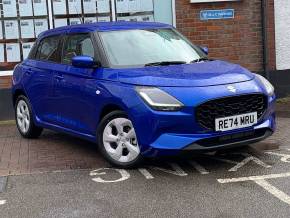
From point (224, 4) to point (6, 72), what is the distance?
4206mm

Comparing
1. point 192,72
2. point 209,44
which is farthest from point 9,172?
point 209,44

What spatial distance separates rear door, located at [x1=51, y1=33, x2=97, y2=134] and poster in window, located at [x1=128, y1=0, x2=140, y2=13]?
3306 millimetres

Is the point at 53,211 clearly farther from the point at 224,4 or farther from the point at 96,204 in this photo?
the point at 224,4

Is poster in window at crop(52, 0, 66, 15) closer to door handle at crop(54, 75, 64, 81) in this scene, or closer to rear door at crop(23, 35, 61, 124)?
rear door at crop(23, 35, 61, 124)

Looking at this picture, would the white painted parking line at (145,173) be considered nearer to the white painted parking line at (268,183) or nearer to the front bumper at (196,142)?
the front bumper at (196,142)

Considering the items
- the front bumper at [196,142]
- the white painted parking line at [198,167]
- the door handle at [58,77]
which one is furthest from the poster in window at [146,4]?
the front bumper at [196,142]

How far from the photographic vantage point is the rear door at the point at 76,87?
266 inches

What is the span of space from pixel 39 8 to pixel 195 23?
2.87 meters

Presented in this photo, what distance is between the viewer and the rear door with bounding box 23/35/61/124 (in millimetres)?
7598

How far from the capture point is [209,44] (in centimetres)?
1081

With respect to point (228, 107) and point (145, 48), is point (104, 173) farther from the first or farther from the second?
point (145, 48)

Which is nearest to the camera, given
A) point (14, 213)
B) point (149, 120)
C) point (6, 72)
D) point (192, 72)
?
point (14, 213)

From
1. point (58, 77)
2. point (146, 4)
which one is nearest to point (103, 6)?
point (146, 4)

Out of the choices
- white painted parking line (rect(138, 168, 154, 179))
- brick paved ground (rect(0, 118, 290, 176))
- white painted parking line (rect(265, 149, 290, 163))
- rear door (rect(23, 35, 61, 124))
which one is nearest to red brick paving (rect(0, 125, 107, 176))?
brick paved ground (rect(0, 118, 290, 176))
